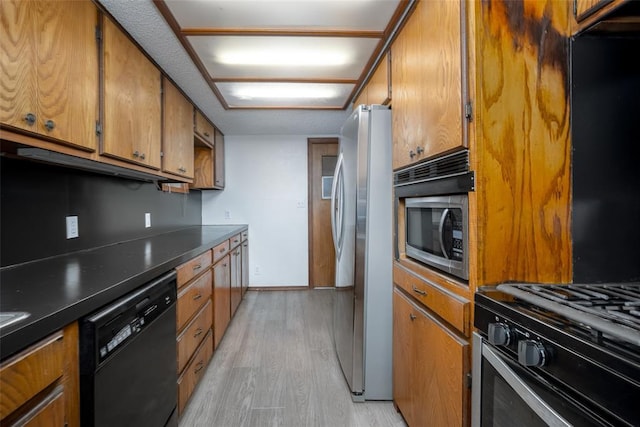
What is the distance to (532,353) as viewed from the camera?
0.64 meters

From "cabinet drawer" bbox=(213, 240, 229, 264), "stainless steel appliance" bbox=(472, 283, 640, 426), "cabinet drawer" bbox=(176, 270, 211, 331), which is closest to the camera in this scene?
"stainless steel appliance" bbox=(472, 283, 640, 426)

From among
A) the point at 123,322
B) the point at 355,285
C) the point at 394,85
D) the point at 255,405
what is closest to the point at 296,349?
the point at 255,405

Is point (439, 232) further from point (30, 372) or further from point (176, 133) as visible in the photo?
point (176, 133)

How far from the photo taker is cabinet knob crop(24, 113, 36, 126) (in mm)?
998

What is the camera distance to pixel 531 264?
97cm

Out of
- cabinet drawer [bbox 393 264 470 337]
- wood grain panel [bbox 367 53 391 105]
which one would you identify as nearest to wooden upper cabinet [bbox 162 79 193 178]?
wood grain panel [bbox 367 53 391 105]

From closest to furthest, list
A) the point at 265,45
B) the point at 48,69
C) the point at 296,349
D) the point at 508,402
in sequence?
A: the point at 508,402, the point at 48,69, the point at 265,45, the point at 296,349

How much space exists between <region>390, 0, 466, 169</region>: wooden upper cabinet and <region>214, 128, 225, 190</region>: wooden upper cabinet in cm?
254

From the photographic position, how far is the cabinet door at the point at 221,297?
2264 millimetres

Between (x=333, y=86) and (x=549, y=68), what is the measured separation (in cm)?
170

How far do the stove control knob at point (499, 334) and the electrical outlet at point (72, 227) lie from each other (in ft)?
6.38

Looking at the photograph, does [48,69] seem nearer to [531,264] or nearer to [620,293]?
[531,264]

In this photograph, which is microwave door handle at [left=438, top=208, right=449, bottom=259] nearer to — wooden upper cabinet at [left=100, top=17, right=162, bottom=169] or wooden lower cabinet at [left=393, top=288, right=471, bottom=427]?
wooden lower cabinet at [left=393, top=288, right=471, bottom=427]

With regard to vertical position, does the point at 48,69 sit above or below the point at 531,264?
above
